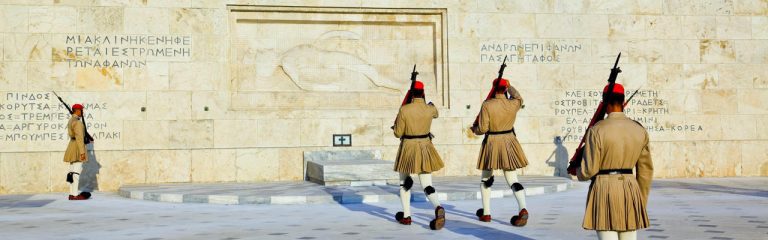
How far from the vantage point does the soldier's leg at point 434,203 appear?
8430 mm

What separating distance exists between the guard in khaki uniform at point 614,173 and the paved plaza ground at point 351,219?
101 inches

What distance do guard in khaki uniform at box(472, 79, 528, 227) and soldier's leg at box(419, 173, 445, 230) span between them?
0.64 meters

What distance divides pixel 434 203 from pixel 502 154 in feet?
3.23

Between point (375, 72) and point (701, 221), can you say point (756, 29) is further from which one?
point (701, 221)

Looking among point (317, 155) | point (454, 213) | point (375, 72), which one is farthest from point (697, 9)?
point (454, 213)

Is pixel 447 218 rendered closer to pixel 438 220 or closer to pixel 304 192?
pixel 438 220

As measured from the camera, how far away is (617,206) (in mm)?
5078

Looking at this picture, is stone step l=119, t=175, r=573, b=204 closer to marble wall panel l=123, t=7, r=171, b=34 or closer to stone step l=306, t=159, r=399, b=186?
stone step l=306, t=159, r=399, b=186

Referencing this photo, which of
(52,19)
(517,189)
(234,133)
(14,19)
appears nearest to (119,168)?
(234,133)

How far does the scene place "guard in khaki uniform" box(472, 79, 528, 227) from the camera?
883 cm

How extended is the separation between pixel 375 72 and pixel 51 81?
6.98m

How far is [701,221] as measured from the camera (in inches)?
352

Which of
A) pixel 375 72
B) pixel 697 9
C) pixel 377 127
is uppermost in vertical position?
pixel 697 9

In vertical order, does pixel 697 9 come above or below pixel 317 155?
above
